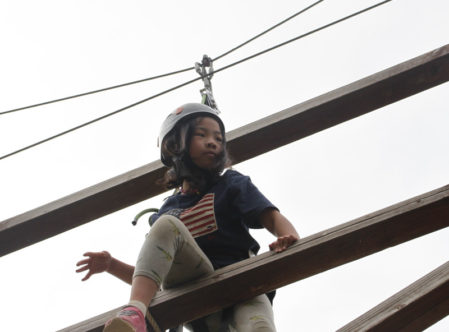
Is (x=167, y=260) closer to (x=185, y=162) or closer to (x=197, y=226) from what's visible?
(x=197, y=226)

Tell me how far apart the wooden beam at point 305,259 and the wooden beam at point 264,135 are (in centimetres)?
94

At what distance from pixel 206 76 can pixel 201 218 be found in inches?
51.8

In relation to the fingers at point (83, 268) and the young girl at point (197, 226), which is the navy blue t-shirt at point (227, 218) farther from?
the fingers at point (83, 268)

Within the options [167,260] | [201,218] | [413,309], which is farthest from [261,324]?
[201,218]

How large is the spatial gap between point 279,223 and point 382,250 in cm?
43

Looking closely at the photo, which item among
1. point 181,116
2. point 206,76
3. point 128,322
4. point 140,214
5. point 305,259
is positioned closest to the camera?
point 128,322

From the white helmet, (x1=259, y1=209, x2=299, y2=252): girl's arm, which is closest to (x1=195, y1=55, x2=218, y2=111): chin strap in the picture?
the white helmet

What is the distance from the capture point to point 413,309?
192cm

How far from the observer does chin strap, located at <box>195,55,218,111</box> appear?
321 centimetres

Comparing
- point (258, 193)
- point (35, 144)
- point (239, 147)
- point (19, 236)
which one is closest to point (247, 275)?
point (258, 193)

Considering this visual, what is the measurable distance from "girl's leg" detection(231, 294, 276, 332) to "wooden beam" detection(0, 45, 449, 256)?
3.23 feet

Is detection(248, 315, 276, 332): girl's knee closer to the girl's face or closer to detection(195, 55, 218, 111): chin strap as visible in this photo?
the girl's face

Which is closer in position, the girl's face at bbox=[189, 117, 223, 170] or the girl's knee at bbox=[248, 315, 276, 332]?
the girl's knee at bbox=[248, 315, 276, 332]

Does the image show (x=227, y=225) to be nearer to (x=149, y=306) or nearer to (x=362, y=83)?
(x=149, y=306)
